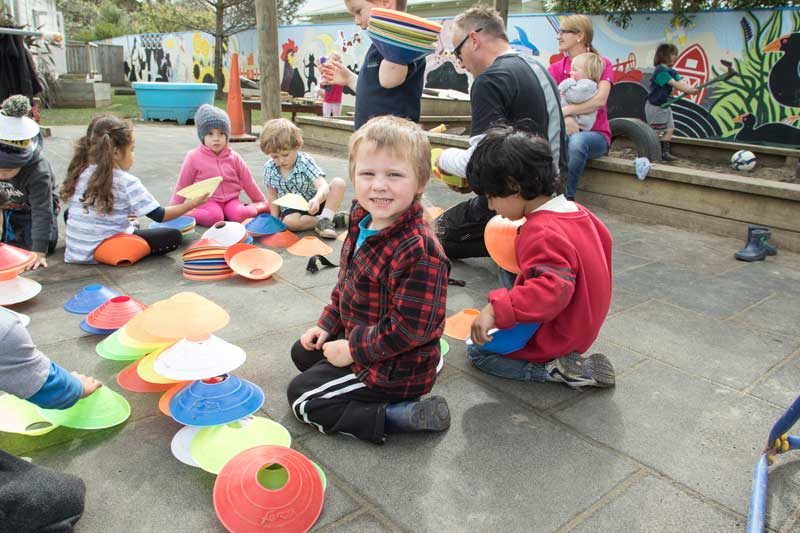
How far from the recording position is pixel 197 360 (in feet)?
6.95

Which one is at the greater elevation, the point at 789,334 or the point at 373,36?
the point at 373,36

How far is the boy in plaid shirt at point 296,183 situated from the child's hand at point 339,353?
2550 millimetres

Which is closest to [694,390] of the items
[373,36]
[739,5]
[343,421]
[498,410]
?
[498,410]

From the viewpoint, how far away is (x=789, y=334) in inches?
122

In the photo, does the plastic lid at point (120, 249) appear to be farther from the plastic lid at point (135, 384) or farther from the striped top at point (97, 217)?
the plastic lid at point (135, 384)

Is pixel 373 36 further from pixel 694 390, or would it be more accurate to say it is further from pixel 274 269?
pixel 694 390

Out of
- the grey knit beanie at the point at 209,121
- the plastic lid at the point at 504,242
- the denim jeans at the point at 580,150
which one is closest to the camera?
the plastic lid at the point at 504,242

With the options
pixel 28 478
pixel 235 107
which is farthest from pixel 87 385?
pixel 235 107

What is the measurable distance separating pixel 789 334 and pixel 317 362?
95.4 inches

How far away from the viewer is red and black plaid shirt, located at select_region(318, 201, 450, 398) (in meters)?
1.91

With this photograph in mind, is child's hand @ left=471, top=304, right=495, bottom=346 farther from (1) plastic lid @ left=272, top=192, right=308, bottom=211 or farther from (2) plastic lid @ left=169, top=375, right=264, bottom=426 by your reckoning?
(1) plastic lid @ left=272, top=192, right=308, bottom=211

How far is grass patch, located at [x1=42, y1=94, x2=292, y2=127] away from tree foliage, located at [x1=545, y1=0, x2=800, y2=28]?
594 cm

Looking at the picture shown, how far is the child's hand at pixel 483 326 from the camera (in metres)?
2.29

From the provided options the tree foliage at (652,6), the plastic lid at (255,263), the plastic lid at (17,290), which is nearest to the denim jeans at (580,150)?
the plastic lid at (255,263)
